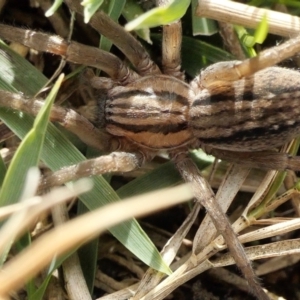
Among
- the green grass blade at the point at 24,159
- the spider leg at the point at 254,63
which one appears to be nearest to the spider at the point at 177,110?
the spider leg at the point at 254,63

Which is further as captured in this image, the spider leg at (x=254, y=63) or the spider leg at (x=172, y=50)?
the spider leg at (x=172, y=50)

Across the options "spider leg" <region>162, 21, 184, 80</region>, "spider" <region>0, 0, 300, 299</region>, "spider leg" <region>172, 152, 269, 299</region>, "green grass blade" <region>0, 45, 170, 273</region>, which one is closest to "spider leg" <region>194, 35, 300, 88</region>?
"spider" <region>0, 0, 300, 299</region>

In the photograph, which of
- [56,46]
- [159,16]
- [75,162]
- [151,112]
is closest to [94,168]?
[75,162]

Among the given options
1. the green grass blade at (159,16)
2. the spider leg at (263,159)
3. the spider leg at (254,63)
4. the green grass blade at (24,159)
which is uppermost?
the spider leg at (254,63)

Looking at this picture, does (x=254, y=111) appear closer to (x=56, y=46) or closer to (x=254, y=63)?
(x=254, y=63)

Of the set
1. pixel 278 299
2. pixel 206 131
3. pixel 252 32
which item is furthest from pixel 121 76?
pixel 278 299

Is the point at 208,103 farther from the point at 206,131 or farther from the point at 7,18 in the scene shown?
the point at 7,18

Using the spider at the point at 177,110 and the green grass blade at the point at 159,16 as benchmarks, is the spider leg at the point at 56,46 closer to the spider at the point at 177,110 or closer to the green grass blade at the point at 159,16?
the spider at the point at 177,110

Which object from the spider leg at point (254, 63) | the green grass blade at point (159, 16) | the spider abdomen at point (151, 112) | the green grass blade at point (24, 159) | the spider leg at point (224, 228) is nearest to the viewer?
the green grass blade at point (159, 16)
